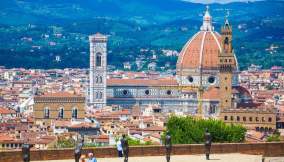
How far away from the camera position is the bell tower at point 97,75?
120312 millimetres

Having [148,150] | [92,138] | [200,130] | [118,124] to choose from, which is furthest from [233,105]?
[148,150]

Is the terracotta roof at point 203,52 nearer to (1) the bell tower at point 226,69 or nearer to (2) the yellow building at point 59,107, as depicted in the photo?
(1) the bell tower at point 226,69

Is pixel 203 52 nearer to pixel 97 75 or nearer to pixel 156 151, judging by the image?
pixel 97 75

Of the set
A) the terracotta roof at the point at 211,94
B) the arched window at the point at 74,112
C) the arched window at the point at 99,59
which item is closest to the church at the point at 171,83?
the arched window at the point at 99,59

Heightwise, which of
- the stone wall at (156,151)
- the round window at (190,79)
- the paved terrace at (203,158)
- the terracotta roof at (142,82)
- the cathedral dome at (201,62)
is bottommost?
the paved terrace at (203,158)

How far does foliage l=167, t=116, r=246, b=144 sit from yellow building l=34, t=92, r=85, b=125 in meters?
45.5

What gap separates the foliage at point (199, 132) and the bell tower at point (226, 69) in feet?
138

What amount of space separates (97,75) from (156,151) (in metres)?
95.6

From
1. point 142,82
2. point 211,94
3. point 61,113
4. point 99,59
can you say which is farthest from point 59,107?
point 99,59

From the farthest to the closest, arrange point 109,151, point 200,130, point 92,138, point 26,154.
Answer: point 92,138, point 200,130, point 109,151, point 26,154

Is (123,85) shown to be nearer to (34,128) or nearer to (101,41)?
(101,41)

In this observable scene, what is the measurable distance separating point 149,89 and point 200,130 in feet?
261

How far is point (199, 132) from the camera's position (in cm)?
4322

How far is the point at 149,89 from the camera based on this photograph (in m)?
123
